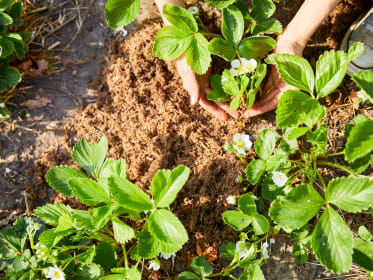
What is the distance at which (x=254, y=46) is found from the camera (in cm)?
141

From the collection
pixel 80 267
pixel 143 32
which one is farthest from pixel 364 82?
pixel 80 267

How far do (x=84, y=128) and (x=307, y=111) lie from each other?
1112mm

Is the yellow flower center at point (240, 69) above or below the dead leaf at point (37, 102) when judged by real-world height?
above

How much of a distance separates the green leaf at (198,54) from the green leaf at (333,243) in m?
0.73

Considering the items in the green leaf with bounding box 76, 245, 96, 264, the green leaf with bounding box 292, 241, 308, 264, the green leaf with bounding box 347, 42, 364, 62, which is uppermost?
the green leaf with bounding box 347, 42, 364, 62

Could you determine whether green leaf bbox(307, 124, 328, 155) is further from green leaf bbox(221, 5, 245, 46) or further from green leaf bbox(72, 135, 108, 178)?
green leaf bbox(72, 135, 108, 178)

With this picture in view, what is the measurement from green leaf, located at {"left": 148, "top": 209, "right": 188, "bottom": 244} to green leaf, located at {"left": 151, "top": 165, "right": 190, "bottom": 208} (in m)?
0.04

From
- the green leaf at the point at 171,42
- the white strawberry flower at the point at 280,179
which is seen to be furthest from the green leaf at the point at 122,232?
the green leaf at the point at 171,42


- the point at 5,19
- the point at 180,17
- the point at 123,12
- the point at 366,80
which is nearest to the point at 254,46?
the point at 180,17

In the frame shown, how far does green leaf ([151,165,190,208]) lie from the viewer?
1089mm

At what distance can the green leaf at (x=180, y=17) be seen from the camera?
131cm

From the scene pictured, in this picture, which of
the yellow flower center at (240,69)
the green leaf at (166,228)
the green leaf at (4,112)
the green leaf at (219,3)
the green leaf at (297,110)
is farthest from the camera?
the green leaf at (4,112)

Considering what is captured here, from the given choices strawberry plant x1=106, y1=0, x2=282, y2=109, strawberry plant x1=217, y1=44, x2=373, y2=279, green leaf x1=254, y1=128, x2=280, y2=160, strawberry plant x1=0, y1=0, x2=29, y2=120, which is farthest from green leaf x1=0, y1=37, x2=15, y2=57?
green leaf x1=254, y1=128, x2=280, y2=160

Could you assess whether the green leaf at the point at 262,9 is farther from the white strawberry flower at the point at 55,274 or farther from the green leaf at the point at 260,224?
the white strawberry flower at the point at 55,274
